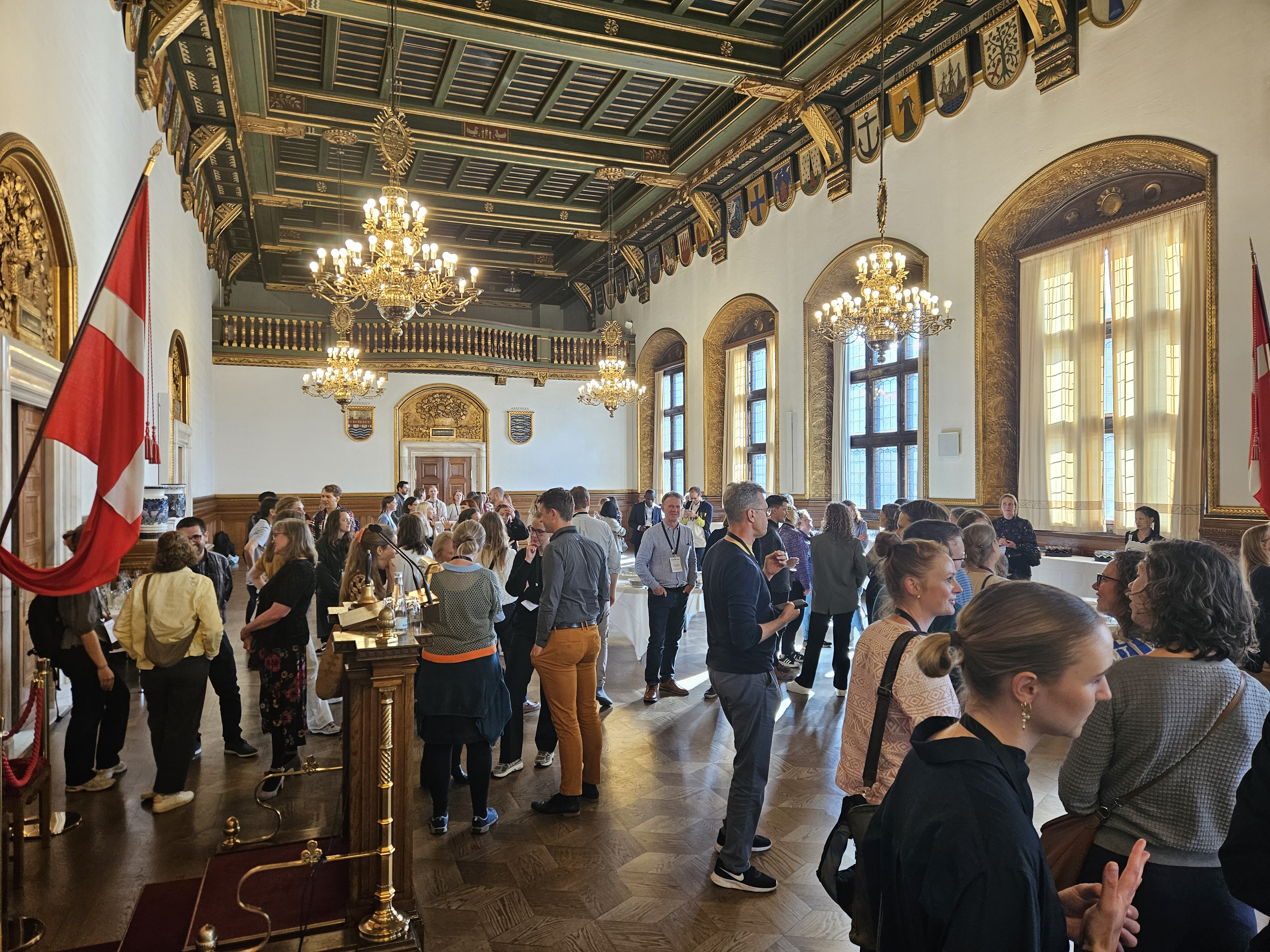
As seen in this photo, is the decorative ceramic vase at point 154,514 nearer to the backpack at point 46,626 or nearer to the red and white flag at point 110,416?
the backpack at point 46,626

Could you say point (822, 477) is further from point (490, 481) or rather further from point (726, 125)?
point (490, 481)

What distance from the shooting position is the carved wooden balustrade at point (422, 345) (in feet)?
50.8

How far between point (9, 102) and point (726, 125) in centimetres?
868

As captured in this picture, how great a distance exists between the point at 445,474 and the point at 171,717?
13.3 m

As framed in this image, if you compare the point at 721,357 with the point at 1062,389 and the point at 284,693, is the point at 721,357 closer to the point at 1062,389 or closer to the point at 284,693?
the point at 1062,389

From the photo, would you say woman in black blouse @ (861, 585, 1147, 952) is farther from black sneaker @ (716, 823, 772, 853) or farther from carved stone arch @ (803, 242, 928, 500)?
carved stone arch @ (803, 242, 928, 500)

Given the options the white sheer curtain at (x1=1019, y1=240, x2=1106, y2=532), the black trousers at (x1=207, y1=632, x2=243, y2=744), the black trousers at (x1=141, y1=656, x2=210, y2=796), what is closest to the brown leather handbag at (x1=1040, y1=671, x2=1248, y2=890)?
the black trousers at (x1=141, y1=656, x2=210, y2=796)

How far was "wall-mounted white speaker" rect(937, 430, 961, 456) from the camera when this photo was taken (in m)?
8.73

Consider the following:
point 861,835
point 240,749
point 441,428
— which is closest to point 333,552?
point 240,749

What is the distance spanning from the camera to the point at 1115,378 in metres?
7.66

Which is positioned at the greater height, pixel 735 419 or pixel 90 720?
pixel 735 419

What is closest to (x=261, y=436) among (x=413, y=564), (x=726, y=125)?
(x=726, y=125)

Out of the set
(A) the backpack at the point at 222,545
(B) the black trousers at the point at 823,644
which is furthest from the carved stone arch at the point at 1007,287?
(A) the backpack at the point at 222,545

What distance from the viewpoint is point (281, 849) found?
3496 millimetres
